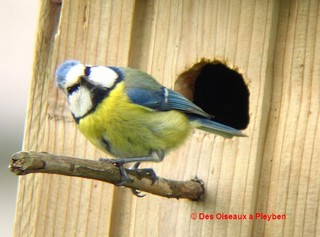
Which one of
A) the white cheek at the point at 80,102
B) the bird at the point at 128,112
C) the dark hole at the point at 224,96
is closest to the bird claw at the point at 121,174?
the bird at the point at 128,112

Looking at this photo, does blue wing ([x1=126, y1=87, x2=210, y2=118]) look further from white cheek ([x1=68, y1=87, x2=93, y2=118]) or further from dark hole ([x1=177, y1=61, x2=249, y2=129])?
dark hole ([x1=177, y1=61, x2=249, y2=129])

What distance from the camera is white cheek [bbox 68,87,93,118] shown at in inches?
123

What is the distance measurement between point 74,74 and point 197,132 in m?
0.49

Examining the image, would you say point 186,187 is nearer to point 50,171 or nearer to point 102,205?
point 102,205

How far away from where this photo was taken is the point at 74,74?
3096 millimetres

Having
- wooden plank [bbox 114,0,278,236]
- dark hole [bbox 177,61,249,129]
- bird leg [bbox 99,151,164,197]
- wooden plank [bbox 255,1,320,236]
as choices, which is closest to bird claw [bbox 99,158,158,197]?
bird leg [bbox 99,151,164,197]

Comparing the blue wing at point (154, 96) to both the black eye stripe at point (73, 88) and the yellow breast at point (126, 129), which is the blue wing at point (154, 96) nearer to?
the yellow breast at point (126, 129)

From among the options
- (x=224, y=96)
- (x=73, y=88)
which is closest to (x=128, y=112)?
(x=73, y=88)

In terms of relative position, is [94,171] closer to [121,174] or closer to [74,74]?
[121,174]

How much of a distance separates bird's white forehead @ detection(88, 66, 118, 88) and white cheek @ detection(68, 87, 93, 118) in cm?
5

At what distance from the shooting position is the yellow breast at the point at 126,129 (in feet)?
10.1

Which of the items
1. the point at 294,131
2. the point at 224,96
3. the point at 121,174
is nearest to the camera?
the point at 121,174

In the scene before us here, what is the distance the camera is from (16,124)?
557 centimetres

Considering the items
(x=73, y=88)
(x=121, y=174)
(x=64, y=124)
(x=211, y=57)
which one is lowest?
(x=121, y=174)
